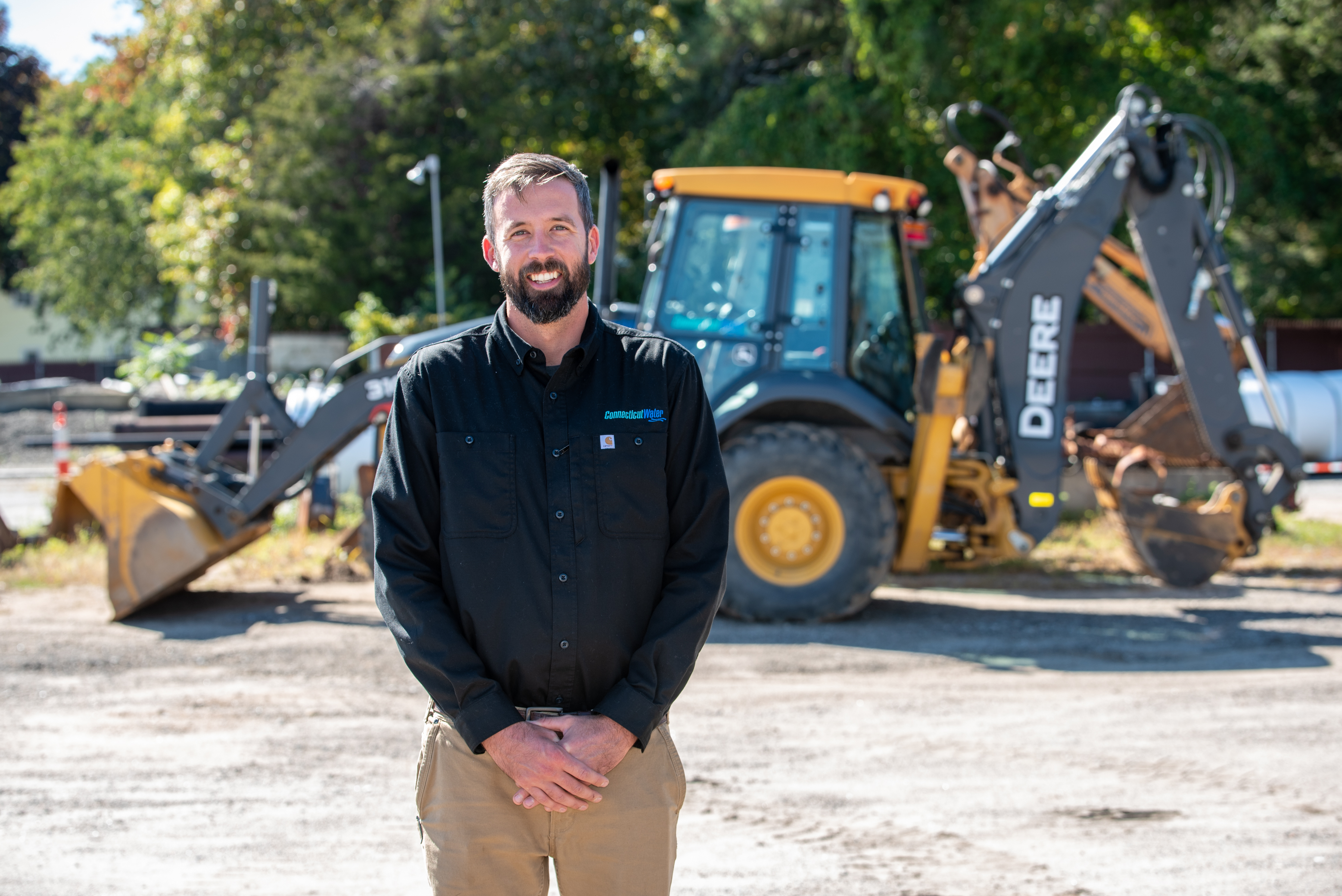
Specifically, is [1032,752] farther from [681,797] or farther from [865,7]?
[865,7]

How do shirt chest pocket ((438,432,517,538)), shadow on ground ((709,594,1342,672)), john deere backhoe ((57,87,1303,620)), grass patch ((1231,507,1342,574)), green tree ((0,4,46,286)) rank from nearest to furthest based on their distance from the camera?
shirt chest pocket ((438,432,517,538)) → shadow on ground ((709,594,1342,672)) → john deere backhoe ((57,87,1303,620)) → grass patch ((1231,507,1342,574)) → green tree ((0,4,46,286))

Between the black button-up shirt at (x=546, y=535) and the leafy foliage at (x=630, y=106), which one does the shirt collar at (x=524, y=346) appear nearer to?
the black button-up shirt at (x=546, y=535)

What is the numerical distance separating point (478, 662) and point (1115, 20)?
57.2 ft

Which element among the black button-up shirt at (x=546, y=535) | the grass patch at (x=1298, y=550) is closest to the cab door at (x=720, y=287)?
the grass patch at (x=1298, y=550)

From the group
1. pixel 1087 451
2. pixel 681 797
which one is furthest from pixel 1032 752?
pixel 1087 451

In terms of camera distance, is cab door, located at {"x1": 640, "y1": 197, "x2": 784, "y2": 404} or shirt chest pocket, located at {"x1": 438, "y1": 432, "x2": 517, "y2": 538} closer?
shirt chest pocket, located at {"x1": 438, "y1": 432, "x2": 517, "y2": 538}

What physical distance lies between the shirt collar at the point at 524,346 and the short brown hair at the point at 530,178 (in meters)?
0.17

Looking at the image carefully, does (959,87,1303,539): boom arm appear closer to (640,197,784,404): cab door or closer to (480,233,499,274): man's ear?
(640,197,784,404): cab door

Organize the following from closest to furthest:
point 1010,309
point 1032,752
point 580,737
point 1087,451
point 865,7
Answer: point 580,737, point 1032,752, point 1010,309, point 1087,451, point 865,7

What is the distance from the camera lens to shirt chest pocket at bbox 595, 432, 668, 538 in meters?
2.21

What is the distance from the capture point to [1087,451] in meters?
9.39

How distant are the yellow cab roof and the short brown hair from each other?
543cm

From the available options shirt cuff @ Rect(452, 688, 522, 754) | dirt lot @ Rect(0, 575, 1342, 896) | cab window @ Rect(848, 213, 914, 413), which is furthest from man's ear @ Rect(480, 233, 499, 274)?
cab window @ Rect(848, 213, 914, 413)

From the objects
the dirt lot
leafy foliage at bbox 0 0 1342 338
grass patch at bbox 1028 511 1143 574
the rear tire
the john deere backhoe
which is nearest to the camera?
the dirt lot
